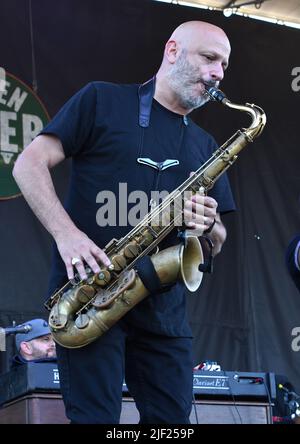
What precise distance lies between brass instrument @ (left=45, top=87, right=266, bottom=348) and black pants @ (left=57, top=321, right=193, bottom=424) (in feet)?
0.22

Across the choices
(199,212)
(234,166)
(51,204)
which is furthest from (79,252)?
(234,166)

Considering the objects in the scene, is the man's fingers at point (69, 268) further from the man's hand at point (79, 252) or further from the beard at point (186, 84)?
the beard at point (186, 84)

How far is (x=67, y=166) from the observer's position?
23.5ft

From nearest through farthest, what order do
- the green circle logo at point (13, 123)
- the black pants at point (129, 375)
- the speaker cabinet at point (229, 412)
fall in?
the black pants at point (129, 375) → the speaker cabinet at point (229, 412) → the green circle logo at point (13, 123)

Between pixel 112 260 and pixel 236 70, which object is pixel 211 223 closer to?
pixel 112 260

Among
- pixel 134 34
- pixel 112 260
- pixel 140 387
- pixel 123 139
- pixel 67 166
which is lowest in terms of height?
pixel 140 387

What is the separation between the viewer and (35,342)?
6613 millimetres

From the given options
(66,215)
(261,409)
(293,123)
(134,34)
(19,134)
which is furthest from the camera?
(293,123)

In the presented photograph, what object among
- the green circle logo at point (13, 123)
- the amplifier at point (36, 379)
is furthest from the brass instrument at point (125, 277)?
the green circle logo at point (13, 123)

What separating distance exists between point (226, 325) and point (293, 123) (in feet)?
5.95

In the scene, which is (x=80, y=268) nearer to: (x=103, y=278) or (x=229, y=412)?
(x=103, y=278)

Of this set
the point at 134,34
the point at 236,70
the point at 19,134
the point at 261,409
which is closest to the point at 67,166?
the point at 19,134

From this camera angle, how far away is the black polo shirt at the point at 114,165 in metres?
3.77

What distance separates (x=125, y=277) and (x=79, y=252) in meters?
0.30
